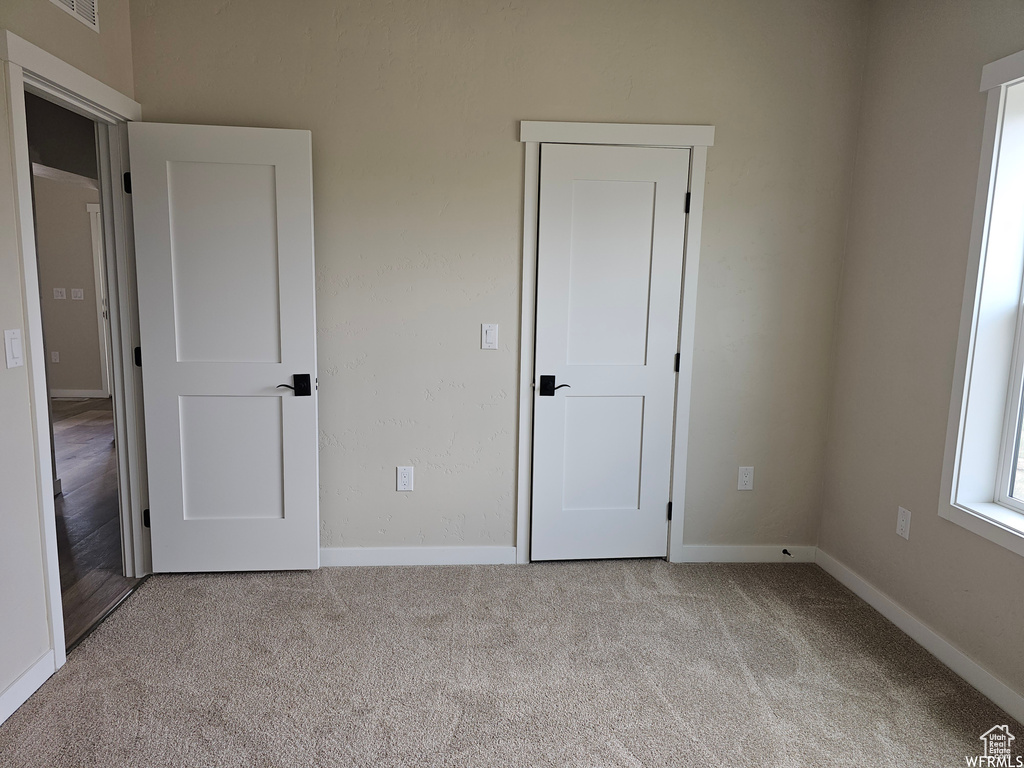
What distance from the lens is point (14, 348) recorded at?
2.00 metres

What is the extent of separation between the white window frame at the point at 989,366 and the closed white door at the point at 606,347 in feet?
3.84

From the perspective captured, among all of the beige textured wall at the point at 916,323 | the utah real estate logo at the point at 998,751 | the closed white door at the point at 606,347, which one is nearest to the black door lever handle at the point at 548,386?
the closed white door at the point at 606,347

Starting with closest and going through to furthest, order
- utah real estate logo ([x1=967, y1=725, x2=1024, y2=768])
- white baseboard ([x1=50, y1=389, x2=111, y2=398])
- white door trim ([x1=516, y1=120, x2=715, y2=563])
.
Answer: utah real estate logo ([x1=967, y1=725, x2=1024, y2=768])
white door trim ([x1=516, y1=120, x2=715, y2=563])
white baseboard ([x1=50, y1=389, x2=111, y2=398])

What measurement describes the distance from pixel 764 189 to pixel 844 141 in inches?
→ 17.7

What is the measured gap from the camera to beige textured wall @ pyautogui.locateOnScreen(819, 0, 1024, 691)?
2.25 meters

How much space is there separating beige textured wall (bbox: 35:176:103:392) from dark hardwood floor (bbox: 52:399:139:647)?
4.47 feet

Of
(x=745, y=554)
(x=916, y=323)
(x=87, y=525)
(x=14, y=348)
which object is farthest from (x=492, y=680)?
(x=87, y=525)

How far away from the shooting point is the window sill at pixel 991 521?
2090mm

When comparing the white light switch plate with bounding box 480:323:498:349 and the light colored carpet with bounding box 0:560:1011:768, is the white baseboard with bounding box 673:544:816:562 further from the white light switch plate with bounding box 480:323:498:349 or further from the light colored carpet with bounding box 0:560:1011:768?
the white light switch plate with bounding box 480:323:498:349

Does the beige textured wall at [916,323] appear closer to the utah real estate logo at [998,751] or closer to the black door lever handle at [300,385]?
the utah real estate logo at [998,751]

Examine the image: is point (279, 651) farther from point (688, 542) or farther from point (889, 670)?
point (889, 670)

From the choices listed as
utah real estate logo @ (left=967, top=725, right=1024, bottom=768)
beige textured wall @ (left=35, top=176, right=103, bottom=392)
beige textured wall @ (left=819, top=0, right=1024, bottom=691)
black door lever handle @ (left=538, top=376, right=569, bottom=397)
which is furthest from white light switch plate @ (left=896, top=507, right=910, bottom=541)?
beige textured wall @ (left=35, top=176, right=103, bottom=392)

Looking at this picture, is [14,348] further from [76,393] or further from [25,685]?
[76,393]

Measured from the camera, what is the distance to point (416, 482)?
3.09 meters
